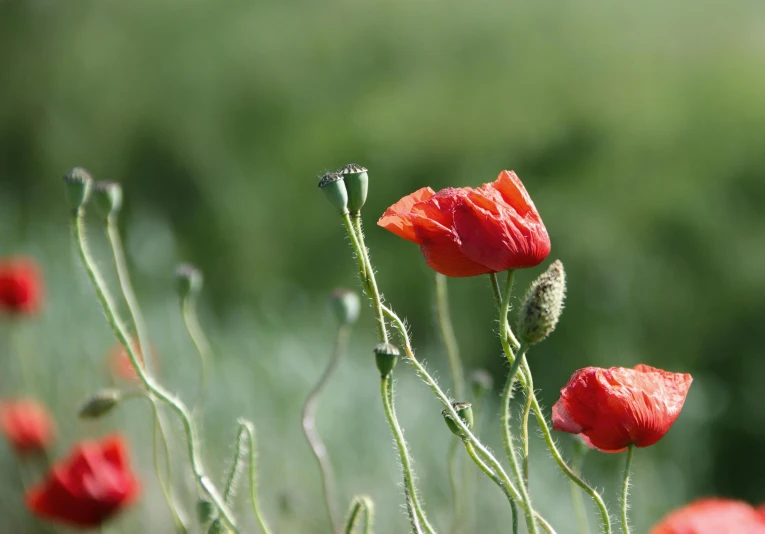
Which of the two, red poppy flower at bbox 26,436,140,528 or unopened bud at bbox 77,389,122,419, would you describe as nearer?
unopened bud at bbox 77,389,122,419

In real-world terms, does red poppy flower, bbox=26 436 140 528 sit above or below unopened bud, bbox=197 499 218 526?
below

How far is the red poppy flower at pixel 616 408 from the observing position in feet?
1.54

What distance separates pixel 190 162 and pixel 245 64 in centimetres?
44

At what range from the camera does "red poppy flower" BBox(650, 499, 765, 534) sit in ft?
1.48

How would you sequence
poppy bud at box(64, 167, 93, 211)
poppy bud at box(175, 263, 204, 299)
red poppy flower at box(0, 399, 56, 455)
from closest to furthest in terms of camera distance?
poppy bud at box(64, 167, 93, 211), poppy bud at box(175, 263, 204, 299), red poppy flower at box(0, 399, 56, 455)

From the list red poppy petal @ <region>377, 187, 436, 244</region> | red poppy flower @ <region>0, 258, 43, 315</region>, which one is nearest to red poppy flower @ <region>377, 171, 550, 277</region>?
red poppy petal @ <region>377, 187, 436, 244</region>

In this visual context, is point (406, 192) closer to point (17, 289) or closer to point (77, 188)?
point (17, 289)

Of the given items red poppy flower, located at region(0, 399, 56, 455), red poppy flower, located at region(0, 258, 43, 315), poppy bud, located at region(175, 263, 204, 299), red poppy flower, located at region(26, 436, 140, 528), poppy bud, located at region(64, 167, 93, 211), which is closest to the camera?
poppy bud, located at region(64, 167, 93, 211)

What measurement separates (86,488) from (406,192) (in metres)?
1.93

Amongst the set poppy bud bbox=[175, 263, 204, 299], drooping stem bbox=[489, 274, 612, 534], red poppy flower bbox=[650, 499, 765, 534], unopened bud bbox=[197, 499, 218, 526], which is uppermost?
poppy bud bbox=[175, 263, 204, 299]

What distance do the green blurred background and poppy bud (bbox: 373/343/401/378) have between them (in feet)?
3.13

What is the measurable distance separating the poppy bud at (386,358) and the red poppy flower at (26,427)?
1.04 meters

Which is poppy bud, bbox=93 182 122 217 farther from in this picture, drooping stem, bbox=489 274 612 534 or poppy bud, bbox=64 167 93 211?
drooping stem, bbox=489 274 612 534

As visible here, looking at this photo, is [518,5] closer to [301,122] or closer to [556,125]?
[556,125]
